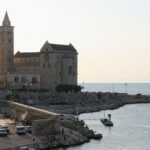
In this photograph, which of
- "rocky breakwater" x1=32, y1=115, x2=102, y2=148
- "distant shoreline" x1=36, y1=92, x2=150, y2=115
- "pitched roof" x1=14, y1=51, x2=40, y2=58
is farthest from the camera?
"pitched roof" x1=14, y1=51, x2=40, y2=58

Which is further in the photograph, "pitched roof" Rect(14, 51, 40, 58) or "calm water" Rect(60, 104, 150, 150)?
"pitched roof" Rect(14, 51, 40, 58)

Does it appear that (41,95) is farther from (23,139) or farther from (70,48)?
(23,139)

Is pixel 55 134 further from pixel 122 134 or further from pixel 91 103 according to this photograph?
pixel 91 103

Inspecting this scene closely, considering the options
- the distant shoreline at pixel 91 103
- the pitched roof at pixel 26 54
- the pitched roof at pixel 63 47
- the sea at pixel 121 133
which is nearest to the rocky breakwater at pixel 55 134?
the sea at pixel 121 133

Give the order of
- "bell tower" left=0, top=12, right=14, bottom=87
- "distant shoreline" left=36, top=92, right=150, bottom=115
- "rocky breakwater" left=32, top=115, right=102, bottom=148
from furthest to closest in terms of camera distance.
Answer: "bell tower" left=0, top=12, right=14, bottom=87 < "distant shoreline" left=36, top=92, right=150, bottom=115 < "rocky breakwater" left=32, top=115, right=102, bottom=148

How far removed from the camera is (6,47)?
14562cm

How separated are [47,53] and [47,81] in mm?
6747

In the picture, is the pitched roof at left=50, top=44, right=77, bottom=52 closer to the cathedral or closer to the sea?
the cathedral

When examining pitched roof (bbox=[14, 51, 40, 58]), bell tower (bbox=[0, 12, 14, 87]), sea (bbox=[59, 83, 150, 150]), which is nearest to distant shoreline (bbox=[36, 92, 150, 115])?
sea (bbox=[59, 83, 150, 150])

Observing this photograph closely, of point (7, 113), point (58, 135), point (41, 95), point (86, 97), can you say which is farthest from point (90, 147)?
point (86, 97)

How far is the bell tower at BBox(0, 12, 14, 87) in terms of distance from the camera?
145125 millimetres

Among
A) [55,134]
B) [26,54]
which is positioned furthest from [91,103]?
[55,134]

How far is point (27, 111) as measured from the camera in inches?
3408

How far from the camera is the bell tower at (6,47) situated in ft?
476
